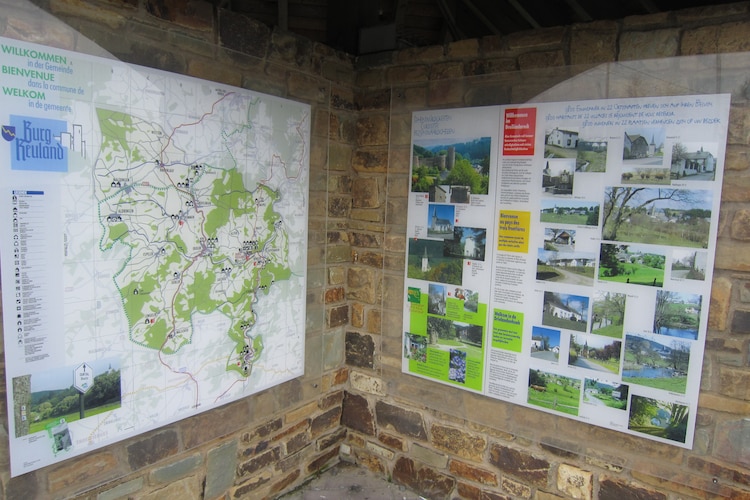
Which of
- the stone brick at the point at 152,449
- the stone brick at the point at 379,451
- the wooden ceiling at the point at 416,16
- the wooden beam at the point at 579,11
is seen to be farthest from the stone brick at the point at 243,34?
the stone brick at the point at 379,451

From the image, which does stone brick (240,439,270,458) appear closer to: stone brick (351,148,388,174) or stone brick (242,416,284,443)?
stone brick (242,416,284,443)

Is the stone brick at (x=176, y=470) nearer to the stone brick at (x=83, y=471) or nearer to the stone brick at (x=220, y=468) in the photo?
the stone brick at (x=220, y=468)

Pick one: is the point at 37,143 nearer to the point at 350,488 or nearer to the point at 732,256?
the point at 350,488

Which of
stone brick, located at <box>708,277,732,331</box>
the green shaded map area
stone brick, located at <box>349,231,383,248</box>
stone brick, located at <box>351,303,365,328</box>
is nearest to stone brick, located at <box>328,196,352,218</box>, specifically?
stone brick, located at <box>349,231,383,248</box>

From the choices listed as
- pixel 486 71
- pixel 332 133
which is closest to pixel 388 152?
pixel 332 133

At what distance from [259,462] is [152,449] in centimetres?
67

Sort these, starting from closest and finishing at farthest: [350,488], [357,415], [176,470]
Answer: [176,470]
[350,488]
[357,415]

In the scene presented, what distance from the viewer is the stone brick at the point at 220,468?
7.65ft

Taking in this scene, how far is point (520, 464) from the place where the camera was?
2.48m

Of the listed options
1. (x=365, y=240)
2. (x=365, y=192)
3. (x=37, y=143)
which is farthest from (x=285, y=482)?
(x=37, y=143)

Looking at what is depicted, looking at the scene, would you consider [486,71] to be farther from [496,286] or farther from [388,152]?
[496,286]

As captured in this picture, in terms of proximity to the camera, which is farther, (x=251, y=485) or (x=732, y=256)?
(x=251, y=485)

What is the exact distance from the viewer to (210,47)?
2.19 metres

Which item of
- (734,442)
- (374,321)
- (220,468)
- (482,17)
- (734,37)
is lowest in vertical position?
(220,468)
